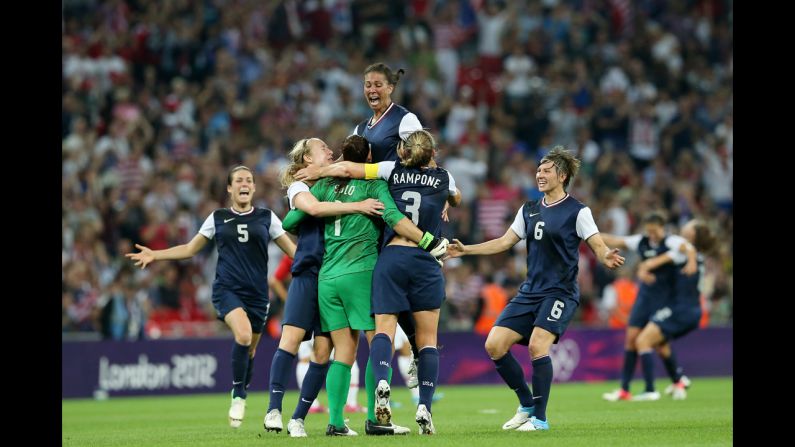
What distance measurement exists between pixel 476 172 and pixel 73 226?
759 centimetres

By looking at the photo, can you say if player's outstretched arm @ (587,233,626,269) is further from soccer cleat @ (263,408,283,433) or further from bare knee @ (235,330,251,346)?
bare knee @ (235,330,251,346)

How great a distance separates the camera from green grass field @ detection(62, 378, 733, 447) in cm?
939

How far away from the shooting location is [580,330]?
67.1 feet

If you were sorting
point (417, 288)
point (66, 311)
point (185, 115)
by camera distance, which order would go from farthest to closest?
point (185, 115) → point (66, 311) → point (417, 288)

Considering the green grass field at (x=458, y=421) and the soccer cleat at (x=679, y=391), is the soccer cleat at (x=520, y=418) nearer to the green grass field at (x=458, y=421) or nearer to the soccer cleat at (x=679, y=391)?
the green grass field at (x=458, y=421)

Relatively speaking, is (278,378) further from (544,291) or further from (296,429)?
(544,291)

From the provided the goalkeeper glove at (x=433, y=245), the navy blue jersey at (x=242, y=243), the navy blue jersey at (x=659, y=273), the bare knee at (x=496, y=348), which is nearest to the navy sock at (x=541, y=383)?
the bare knee at (x=496, y=348)

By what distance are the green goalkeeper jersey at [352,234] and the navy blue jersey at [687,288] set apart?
24.8ft

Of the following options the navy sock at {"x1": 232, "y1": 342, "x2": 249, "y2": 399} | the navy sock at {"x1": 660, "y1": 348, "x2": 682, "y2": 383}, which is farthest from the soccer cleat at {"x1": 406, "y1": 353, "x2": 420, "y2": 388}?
the navy sock at {"x1": 660, "y1": 348, "x2": 682, "y2": 383}

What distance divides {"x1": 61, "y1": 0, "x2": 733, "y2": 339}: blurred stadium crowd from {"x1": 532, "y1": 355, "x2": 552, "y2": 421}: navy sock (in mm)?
9732

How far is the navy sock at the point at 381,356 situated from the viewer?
928cm

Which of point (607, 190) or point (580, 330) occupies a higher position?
Result: point (607, 190)
